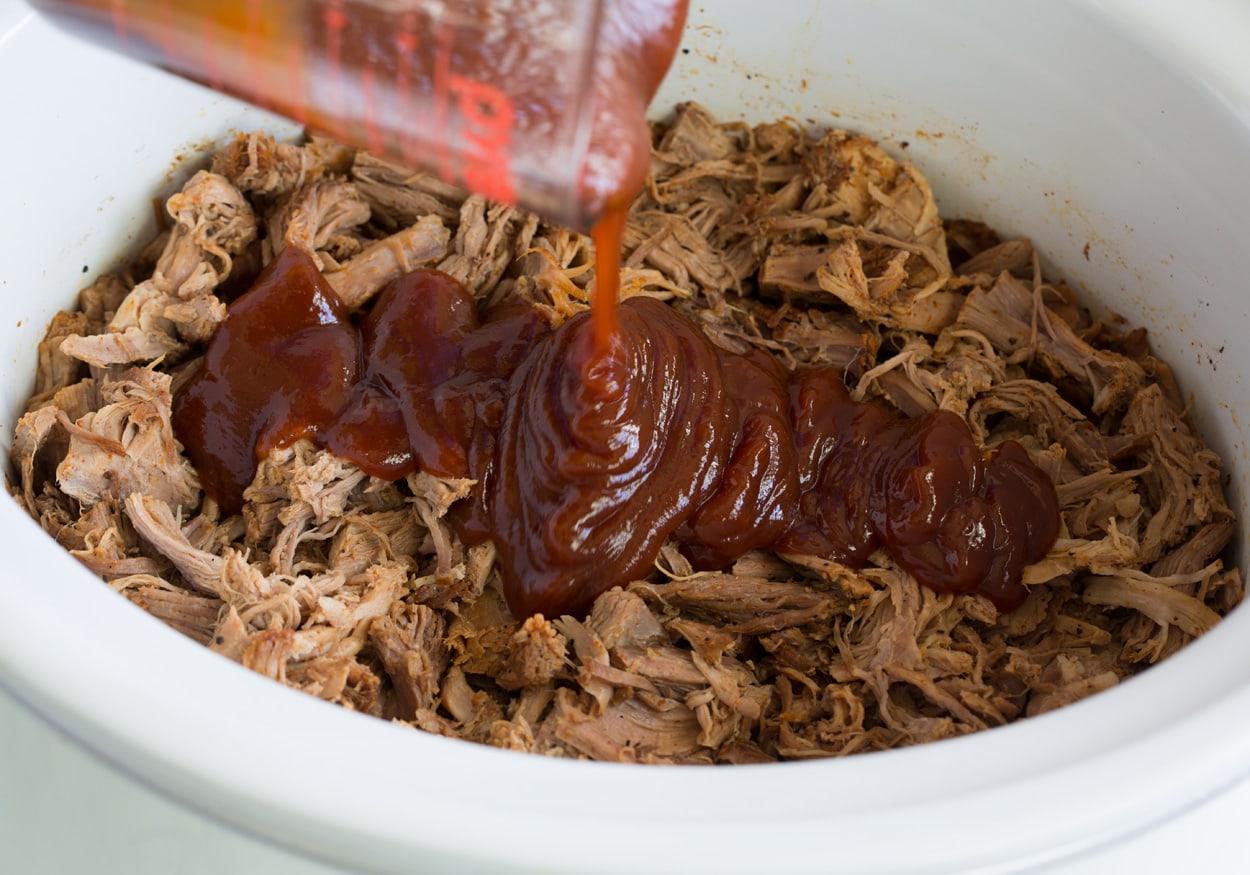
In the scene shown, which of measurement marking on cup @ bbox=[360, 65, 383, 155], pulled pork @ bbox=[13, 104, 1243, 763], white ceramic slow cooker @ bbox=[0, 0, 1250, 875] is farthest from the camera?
pulled pork @ bbox=[13, 104, 1243, 763]

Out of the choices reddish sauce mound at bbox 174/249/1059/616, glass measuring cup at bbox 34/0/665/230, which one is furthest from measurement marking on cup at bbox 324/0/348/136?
reddish sauce mound at bbox 174/249/1059/616

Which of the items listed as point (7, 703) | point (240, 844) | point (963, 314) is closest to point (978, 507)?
point (963, 314)

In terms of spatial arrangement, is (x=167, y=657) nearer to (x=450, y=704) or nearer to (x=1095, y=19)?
(x=450, y=704)

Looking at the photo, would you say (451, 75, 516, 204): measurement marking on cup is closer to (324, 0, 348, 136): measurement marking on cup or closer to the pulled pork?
(324, 0, 348, 136): measurement marking on cup

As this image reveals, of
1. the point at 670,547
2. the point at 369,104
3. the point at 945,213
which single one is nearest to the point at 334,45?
the point at 369,104

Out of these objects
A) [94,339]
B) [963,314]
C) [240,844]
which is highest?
[963,314]

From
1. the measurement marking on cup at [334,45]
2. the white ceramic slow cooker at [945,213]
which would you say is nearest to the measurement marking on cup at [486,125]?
the measurement marking on cup at [334,45]
